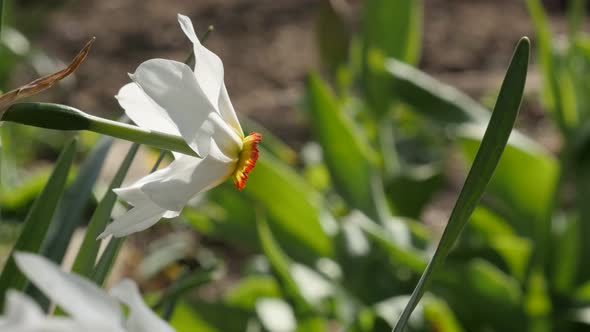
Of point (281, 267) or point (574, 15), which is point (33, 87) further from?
point (574, 15)

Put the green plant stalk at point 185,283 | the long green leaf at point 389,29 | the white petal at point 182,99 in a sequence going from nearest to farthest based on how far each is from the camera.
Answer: the white petal at point 182,99 → the green plant stalk at point 185,283 → the long green leaf at point 389,29

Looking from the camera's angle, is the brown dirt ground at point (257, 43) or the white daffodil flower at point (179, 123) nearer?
the white daffodil flower at point (179, 123)

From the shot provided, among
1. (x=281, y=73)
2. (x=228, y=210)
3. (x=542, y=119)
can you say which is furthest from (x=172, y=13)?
(x=228, y=210)

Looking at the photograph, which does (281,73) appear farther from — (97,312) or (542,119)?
(97,312)

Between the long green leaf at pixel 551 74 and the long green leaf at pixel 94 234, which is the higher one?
the long green leaf at pixel 551 74

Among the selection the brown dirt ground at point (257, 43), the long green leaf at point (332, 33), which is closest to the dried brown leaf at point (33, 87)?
the long green leaf at point (332, 33)

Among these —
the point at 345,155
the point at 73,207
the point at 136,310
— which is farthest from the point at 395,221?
the point at 136,310

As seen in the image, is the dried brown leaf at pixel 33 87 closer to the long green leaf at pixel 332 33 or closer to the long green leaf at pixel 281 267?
the long green leaf at pixel 281 267
